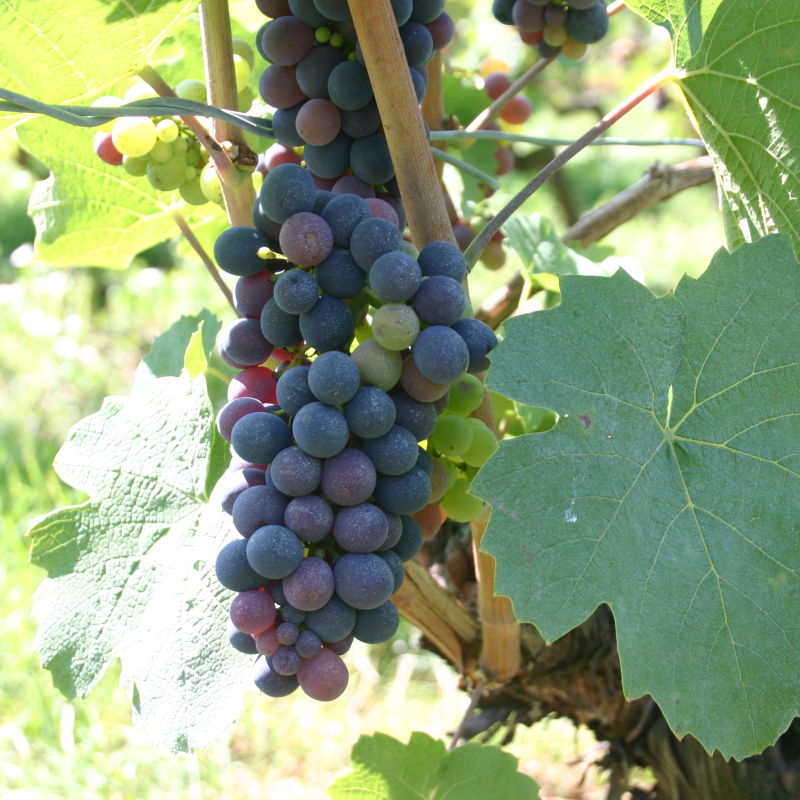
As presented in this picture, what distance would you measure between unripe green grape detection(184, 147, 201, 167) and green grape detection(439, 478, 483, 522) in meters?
0.47

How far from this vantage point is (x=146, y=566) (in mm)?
823

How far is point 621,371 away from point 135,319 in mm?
3591

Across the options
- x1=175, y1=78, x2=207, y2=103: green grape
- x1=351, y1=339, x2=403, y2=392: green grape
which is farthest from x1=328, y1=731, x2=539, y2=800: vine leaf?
x1=175, y1=78, x2=207, y2=103: green grape

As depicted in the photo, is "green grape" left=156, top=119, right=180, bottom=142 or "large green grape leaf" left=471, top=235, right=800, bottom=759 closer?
"large green grape leaf" left=471, top=235, right=800, bottom=759

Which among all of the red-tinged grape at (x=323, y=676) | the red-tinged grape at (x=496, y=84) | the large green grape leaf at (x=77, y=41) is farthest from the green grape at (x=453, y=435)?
the red-tinged grape at (x=496, y=84)

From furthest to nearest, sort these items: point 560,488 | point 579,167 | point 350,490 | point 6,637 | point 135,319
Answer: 1. point 579,167
2. point 135,319
3. point 6,637
4. point 560,488
5. point 350,490

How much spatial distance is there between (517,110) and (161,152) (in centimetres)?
76

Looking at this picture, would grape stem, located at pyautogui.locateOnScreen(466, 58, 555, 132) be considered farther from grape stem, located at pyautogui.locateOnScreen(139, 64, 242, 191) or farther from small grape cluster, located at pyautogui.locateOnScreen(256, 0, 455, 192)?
grape stem, located at pyautogui.locateOnScreen(139, 64, 242, 191)

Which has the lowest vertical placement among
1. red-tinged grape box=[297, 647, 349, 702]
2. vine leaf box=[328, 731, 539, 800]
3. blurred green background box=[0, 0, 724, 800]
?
blurred green background box=[0, 0, 724, 800]

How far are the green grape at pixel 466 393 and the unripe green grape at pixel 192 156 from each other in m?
0.42

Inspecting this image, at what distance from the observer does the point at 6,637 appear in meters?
2.18

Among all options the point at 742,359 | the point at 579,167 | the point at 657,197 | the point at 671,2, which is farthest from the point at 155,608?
the point at 579,167

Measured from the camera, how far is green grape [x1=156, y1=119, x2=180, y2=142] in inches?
30.9

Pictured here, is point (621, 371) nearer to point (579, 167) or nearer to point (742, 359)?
point (742, 359)
